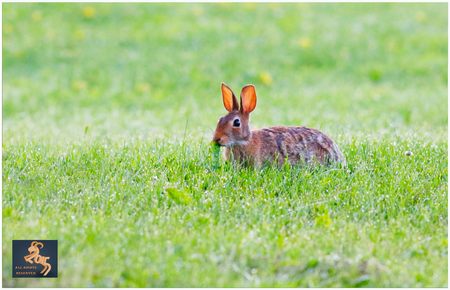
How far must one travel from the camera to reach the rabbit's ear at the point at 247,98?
685 cm

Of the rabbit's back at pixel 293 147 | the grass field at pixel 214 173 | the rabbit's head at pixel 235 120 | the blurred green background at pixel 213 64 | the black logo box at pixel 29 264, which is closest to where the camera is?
the black logo box at pixel 29 264

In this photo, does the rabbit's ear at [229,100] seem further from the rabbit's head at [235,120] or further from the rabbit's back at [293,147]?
the rabbit's back at [293,147]

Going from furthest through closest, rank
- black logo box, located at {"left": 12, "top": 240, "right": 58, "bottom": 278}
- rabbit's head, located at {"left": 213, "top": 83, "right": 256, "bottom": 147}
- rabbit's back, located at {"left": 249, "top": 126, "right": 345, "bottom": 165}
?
rabbit's back, located at {"left": 249, "top": 126, "right": 345, "bottom": 165}, rabbit's head, located at {"left": 213, "top": 83, "right": 256, "bottom": 147}, black logo box, located at {"left": 12, "top": 240, "right": 58, "bottom": 278}

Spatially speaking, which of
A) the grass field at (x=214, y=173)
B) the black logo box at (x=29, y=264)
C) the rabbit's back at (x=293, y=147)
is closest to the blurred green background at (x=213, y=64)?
the grass field at (x=214, y=173)

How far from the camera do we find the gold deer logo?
5.03 m

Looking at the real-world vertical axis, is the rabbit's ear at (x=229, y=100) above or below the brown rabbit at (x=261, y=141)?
above

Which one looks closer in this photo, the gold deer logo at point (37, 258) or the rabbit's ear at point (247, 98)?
the gold deer logo at point (37, 258)

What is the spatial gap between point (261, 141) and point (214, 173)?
57 cm

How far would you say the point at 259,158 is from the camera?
23.0 ft

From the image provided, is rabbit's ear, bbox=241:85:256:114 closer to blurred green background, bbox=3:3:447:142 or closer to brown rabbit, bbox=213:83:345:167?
brown rabbit, bbox=213:83:345:167

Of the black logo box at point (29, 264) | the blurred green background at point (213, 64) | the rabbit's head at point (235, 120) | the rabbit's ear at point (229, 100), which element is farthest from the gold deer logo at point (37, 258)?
the blurred green background at point (213, 64)

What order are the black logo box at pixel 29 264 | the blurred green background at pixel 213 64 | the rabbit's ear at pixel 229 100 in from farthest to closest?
the blurred green background at pixel 213 64 < the rabbit's ear at pixel 229 100 < the black logo box at pixel 29 264

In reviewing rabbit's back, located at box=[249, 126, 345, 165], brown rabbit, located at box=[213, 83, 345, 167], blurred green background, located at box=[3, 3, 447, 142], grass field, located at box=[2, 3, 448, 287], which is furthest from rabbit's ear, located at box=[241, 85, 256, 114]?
blurred green background, located at box=[3, 3, 447, 142]

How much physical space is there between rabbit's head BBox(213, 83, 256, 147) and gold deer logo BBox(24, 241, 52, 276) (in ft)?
6.64
